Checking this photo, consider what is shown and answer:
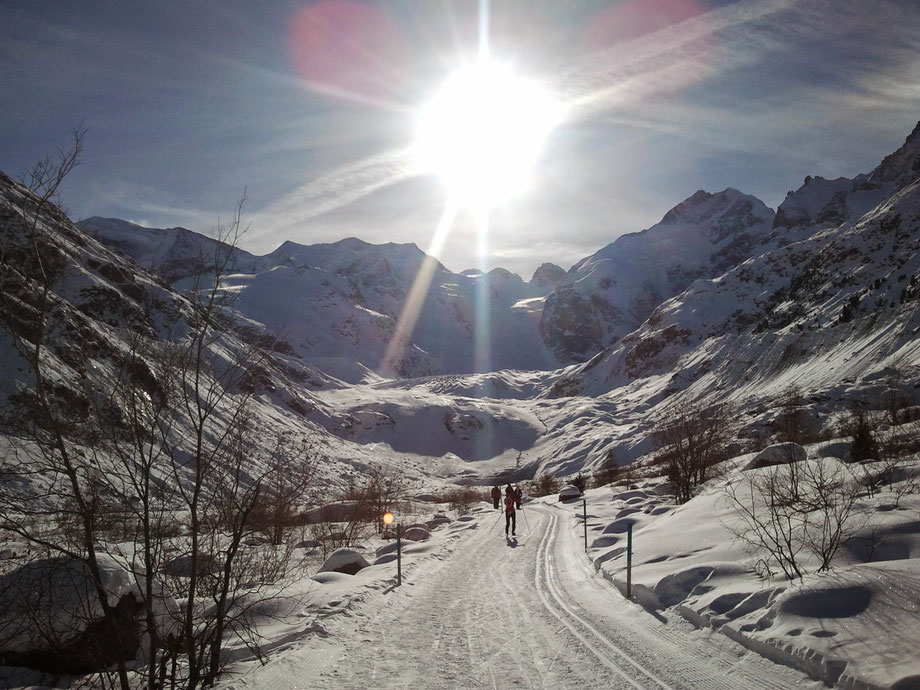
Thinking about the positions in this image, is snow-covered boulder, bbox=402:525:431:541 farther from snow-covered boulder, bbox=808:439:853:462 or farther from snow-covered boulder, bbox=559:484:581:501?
snow-covered boulder, bbox=559:484:581:501

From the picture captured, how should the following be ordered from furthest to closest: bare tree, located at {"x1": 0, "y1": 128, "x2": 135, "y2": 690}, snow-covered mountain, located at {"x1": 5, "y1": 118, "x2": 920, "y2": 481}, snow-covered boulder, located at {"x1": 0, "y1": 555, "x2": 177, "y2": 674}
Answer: snow-covered mountain, located at {"x1": 5, "y1": 118, "x2": 920, "y2": 481} < snow-covered boulder, located at {"x1": 0, "y1": 555, "x2": 177, "y2": 674} < bare tree, located at {"x1": 0, "y1": 128, "x2": 135, "y2": 690}

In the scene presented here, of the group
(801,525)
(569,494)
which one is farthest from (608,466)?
(801,525)

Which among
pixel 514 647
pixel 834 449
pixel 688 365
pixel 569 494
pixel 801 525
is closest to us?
pixel 514 647

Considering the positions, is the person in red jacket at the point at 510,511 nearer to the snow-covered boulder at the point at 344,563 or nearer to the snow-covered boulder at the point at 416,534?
the snow-covered boulder at the point at 416,534

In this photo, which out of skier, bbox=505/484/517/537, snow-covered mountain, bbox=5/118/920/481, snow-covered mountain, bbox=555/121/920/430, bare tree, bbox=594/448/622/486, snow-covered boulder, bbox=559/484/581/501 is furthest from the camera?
snow-covered mountain, bbox=5/118/920/481

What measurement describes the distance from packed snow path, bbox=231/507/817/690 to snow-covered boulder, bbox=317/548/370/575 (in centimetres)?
264

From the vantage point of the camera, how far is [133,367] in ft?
19.8

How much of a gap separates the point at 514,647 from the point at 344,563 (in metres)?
7.42

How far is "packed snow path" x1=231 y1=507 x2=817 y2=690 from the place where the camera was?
625cm

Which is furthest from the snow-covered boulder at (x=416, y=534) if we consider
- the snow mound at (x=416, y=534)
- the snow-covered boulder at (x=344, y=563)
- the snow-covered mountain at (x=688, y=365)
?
the snow-covered mountain at (x=688, y=365)

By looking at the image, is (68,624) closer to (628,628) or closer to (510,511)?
(628,628)

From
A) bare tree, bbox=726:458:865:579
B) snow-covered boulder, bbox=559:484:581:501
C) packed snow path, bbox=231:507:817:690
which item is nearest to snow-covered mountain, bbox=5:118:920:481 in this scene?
packed snow path, bbox=231:507:817:690

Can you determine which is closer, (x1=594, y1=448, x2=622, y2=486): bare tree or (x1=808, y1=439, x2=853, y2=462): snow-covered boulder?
(x1=808, y1=439, x2=853, y2=462): snow-covered boulder

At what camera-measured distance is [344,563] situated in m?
13.8
